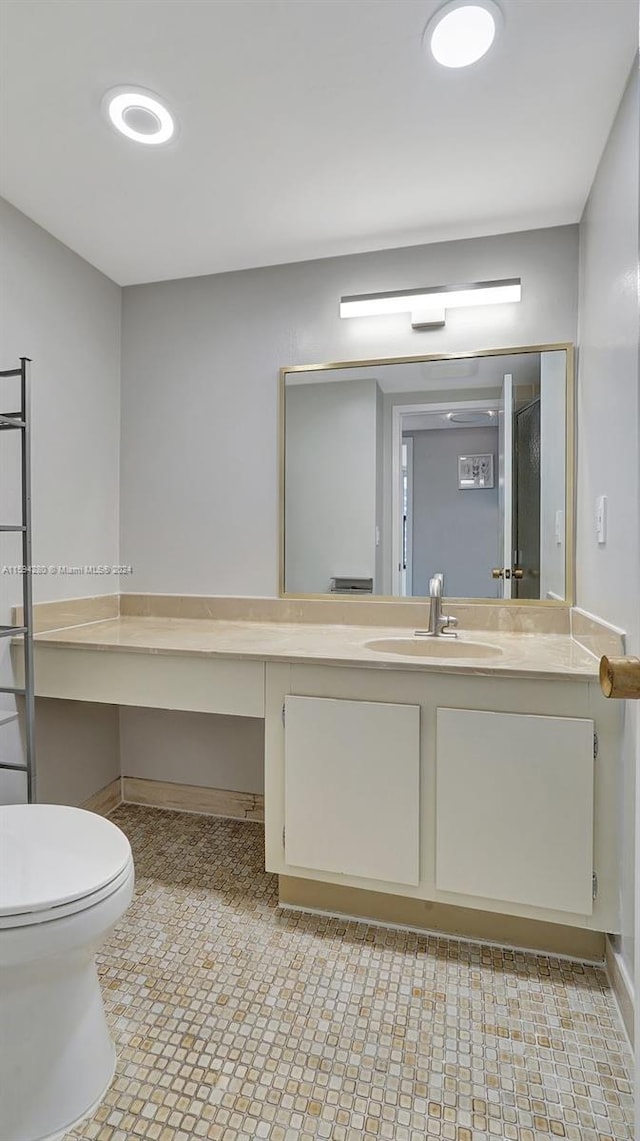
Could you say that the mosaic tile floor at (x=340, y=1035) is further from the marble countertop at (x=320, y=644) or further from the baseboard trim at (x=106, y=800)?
the marble countertop at (x=320, y=644)

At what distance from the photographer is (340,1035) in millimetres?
1260

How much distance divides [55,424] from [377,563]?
4.22 feet

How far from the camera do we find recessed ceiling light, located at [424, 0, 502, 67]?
1.18m

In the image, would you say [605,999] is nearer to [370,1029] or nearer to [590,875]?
[590,875]

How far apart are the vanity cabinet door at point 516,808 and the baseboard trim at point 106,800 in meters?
1.44

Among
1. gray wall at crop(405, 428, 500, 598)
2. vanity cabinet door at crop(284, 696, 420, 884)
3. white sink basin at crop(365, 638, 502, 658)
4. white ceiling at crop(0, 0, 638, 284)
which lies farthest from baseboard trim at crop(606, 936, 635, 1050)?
white ceiling at crop(0, 0, 638, 284)

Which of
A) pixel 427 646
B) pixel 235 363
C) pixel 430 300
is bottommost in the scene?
pixel 427 646

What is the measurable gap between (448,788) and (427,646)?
0.54m

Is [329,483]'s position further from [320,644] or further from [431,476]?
[320,644]

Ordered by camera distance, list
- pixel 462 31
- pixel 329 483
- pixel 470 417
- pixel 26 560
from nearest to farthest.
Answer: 1. pixel 462 31
2. pixel 26 560
3. pixel 470 417
4. pixel 329 483

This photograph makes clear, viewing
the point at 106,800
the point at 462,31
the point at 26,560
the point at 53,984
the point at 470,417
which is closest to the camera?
the point at 53,984

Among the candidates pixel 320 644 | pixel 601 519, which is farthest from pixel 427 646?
pixel 601 519

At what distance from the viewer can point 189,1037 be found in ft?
4.10

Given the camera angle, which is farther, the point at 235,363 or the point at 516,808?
the point at 235,363
